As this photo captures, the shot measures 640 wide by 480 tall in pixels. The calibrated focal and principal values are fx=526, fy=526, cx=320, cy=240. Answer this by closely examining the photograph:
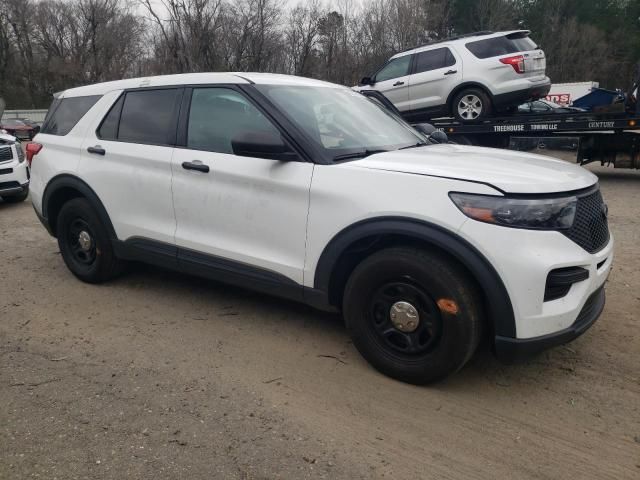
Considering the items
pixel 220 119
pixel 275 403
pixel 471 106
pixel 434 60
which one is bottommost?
pixel 275 403

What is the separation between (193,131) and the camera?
3887 millimetres

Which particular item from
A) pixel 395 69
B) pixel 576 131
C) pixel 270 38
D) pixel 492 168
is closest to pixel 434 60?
pixel 395 69

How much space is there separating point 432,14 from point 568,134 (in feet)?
121

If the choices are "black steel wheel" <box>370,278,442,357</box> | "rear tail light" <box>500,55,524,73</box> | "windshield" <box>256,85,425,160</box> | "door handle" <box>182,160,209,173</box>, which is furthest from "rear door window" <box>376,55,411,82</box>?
"black steel wheel" <box>370,278,442,357</box>

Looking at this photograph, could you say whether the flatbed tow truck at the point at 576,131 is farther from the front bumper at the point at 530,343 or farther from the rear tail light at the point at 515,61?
the front bumper at the point at 530,343

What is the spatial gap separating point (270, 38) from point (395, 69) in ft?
96.7

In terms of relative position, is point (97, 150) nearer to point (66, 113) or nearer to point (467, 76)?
point (66, 113)

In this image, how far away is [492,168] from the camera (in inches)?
117

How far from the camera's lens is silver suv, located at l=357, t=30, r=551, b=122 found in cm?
961

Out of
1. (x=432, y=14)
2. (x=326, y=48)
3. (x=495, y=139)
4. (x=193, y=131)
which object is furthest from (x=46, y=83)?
(x=193, y=131)

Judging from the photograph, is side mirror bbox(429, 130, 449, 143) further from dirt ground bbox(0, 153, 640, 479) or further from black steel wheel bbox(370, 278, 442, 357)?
black steel wheel bbox(370, 278, 442, 357)

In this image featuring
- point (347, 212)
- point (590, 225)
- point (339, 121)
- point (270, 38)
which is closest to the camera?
point (590, 225)

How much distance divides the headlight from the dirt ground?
103 centimetres

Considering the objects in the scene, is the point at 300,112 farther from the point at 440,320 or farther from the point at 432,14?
the point at 432,14
